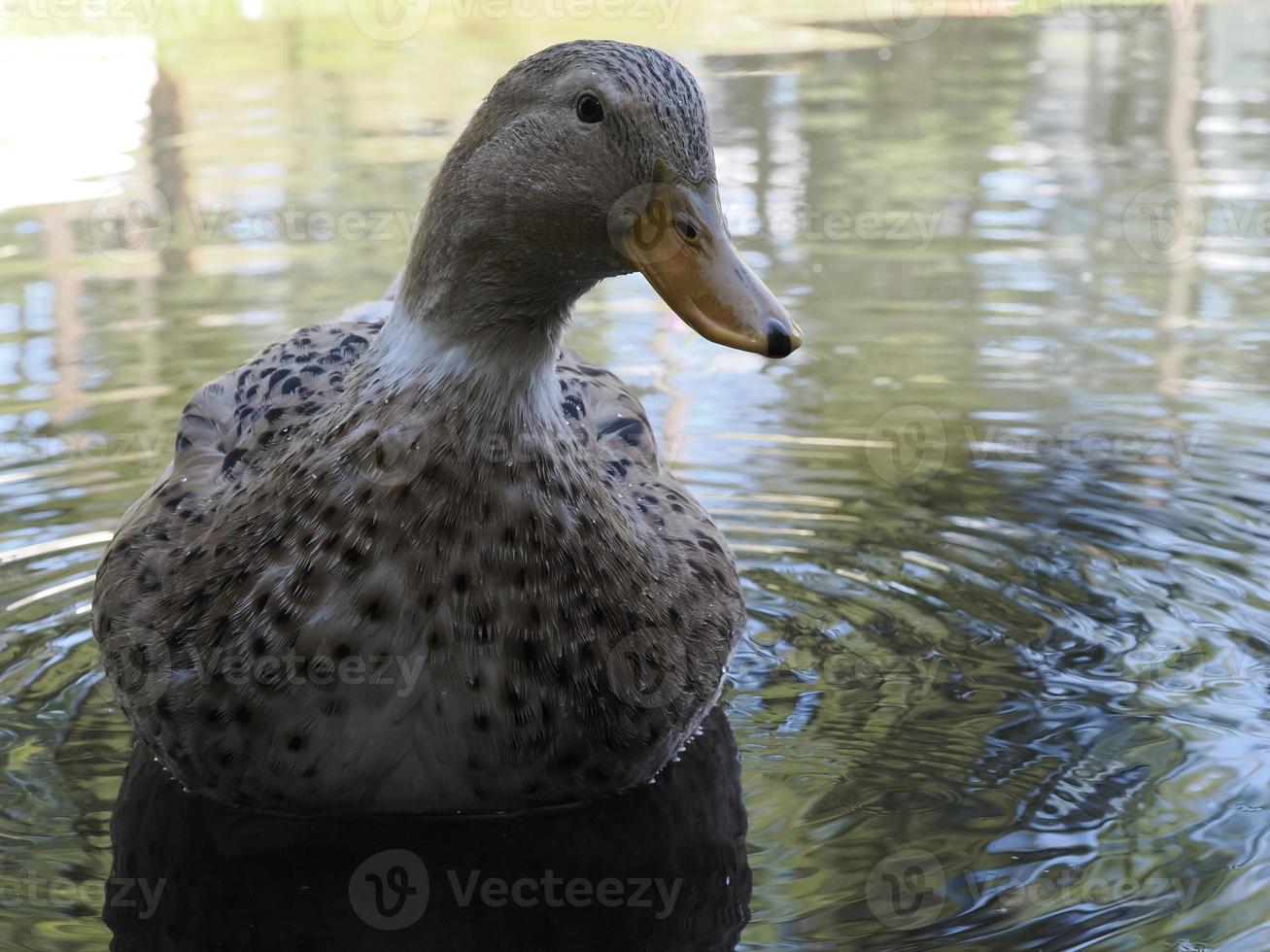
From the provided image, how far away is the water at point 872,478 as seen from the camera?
3.46m

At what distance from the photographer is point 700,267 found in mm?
3172

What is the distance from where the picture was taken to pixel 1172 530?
16.6 ft

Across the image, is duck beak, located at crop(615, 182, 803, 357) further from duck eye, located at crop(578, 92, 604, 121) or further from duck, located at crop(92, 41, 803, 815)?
duck eye, located at crop(578, 92, 604, 121)

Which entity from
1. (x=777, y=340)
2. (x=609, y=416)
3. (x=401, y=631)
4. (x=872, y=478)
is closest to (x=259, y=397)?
(x=609, y=416)

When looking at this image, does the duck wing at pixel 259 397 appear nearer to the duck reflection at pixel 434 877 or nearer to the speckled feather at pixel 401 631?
the speckled feather at pixel 401 631

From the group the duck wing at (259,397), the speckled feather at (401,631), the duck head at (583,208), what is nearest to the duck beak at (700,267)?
the duck head at (583,208)

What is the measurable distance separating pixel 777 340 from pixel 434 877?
1204 millimetres

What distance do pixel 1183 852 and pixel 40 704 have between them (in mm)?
2447

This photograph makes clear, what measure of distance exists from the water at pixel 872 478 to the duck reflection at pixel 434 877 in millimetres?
14

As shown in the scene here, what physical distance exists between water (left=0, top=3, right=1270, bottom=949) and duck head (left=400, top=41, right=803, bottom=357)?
3.39 feet

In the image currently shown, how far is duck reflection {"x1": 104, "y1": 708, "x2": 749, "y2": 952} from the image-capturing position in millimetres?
3281

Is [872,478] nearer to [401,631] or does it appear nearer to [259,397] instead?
[259,397]

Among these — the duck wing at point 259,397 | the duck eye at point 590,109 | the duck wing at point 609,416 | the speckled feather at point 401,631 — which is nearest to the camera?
the duck eye at point 590,109

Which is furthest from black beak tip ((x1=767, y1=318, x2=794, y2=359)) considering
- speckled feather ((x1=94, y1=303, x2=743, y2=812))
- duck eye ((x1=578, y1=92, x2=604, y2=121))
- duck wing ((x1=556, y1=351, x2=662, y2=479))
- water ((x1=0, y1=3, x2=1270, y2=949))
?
duck wing ((x1=556, y1=351, x2=662, y2=479))
